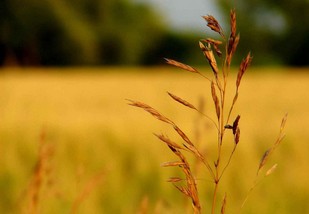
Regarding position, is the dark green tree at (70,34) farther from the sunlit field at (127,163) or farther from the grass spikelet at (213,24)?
the grass spikelet at (213,24)

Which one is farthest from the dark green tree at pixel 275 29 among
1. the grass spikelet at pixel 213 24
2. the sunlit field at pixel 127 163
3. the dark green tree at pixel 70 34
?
the grass spikelet at pixel 213 24

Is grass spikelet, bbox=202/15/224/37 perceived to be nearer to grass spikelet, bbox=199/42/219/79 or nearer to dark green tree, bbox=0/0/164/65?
grass spikelet, bbox=199/42/219/79

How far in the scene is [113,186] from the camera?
293 centimetres

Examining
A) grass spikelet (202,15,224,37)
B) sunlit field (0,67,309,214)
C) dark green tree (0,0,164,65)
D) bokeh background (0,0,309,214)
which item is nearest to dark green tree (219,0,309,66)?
dark green tree (0,0,164,65)

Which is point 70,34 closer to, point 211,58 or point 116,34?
point 116,34

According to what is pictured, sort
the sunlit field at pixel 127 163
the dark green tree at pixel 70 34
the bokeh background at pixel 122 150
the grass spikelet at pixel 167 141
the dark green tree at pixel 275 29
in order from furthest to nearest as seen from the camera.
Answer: the dark green tree at pixel 275 29, the dark green tree at pixel 70 34, the sunlit field at pixel 127 163, the bokeh background at pixel 122 150, the grass spikelet at pixel 167 141

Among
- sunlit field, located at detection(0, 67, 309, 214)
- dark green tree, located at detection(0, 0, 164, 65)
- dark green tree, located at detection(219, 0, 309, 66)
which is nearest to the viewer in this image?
sunlit field, located at detection(0, 67, 309, 214)

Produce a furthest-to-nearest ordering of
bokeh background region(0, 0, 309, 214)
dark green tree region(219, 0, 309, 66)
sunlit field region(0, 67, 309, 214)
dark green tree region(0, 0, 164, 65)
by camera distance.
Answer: dark green tree region(219, 0, 309, 66) → dark green tree region(0, 0, 164, 65) → sunlit field region(0, 67, 309, 214) → bokeh background region(0, 0, 309, 214)

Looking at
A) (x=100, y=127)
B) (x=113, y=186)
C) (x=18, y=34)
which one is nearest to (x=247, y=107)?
(x=100, y=127)

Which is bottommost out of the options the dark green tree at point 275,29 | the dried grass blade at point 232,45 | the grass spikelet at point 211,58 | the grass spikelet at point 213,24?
the dark green tree at point 275,29

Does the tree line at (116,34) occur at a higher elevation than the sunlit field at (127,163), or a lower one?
lower

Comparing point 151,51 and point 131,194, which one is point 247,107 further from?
point 151,51

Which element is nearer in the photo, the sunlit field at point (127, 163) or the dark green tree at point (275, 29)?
the sunlit field at point (127, 163)

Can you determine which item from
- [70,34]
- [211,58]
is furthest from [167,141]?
[70,34]
